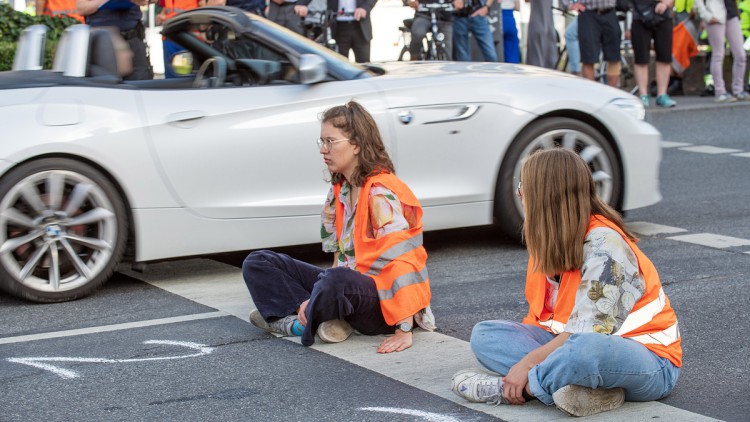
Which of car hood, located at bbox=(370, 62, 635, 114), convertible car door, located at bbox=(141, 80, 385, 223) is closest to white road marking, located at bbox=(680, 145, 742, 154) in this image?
car hood, located at bbox=(370, 62, 635, 114)

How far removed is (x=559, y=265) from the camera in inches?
174

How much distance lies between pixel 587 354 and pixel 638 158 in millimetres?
3885

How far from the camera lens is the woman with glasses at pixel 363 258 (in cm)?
534

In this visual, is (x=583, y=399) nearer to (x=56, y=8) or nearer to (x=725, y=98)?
(x=56, y=8)

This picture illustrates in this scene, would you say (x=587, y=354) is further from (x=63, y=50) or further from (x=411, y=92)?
(x=63, y=50)

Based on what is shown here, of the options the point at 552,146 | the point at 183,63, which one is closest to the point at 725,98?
the point at 552,146

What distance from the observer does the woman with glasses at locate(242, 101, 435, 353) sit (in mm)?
5336

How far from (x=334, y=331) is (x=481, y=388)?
3.56 feet

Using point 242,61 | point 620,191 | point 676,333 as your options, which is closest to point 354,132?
point 676,333

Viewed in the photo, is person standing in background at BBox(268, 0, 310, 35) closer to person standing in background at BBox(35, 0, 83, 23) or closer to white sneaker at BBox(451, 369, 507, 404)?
person standing in background at BBox(35, 0, 83, 23)

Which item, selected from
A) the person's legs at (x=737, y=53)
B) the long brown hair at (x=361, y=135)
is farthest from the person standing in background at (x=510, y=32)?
the long brown hair at (x=361, y=135)

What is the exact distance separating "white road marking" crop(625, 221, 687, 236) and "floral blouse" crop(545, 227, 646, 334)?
12.8 ft

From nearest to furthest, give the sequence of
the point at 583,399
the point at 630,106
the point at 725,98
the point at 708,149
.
A: the point at 583,399 < the point at 630,106 < the point at 708,149 < the point at 725,98

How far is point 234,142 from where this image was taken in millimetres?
6812
